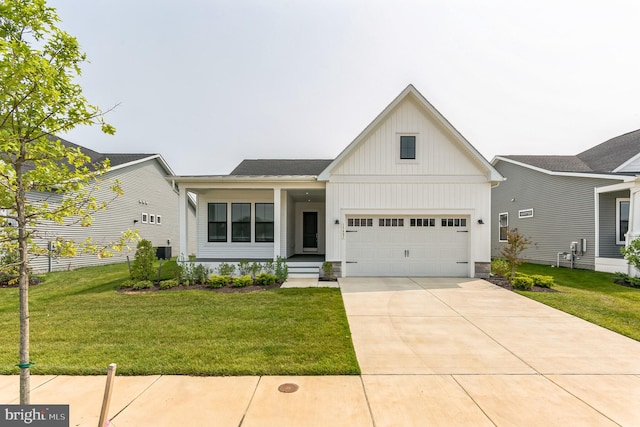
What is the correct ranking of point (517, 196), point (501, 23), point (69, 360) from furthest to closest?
point (517, 196) → point (501, 23) → point (69, 360)

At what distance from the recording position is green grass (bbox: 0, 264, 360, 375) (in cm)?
411

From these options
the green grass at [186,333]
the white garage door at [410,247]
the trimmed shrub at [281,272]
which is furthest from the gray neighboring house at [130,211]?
the white garage door at [410,247]

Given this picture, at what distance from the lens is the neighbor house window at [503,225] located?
17898mm

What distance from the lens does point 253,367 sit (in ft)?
13.3

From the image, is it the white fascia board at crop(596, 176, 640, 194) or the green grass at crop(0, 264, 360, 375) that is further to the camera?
the white fascia board at crop(596, 176, 640, 194)

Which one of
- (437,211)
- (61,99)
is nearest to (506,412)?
(61,99)

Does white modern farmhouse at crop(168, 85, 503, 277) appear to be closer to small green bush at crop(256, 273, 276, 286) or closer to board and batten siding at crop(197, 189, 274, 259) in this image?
small green bush at crop(256, 273, 276, 286)

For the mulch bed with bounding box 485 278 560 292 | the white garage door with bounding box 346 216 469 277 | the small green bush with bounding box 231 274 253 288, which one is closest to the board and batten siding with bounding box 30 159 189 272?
the small green bush with bounding box 231 274 253 288

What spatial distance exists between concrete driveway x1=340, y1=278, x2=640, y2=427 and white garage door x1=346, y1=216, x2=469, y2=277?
153 inches

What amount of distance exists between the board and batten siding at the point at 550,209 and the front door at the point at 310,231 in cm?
1107

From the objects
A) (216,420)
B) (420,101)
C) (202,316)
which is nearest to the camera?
(216,420)

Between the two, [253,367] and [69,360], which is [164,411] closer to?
[253,367]

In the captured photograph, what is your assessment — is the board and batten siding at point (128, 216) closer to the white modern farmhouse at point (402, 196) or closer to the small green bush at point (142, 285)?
the small green bush at point (142, 285)

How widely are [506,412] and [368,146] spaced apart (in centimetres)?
931
